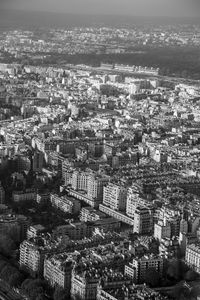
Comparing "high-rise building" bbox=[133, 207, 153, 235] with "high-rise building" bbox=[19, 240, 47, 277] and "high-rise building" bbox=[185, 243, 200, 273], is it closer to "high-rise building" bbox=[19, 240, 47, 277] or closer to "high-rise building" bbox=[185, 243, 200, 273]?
"high-rise building" bbox=[185, 243, 200, 273]

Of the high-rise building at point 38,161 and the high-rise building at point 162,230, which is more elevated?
the high-rise building at point 162,230

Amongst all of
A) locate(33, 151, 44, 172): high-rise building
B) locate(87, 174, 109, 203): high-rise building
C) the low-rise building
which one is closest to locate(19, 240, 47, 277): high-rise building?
the low-rise building

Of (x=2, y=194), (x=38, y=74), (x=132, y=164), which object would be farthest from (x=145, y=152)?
(x=38, y=74)

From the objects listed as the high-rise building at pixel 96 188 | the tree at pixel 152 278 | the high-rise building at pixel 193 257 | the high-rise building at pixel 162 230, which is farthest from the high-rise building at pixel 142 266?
the high-rise building at pixel 96 188

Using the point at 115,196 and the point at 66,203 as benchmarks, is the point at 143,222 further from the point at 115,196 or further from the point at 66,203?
the point at 66,203

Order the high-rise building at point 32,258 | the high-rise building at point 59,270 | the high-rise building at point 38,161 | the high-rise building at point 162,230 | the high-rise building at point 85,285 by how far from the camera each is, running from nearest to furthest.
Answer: the high-rise building at point 85,285
the high-rise building at point 59,270
the high-rise building at point 32,258
the high-rise building at point 162,230
the high-rise building at point 38,161

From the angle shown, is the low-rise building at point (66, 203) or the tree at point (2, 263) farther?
the low-rise building at point (66, 203)

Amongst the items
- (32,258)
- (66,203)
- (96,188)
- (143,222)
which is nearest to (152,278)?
(32,258)

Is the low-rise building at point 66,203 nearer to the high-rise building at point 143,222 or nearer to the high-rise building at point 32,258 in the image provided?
the high-rise building at point 143,222

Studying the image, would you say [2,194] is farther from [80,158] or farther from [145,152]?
[145,152]
